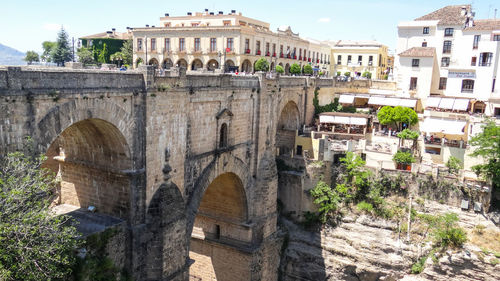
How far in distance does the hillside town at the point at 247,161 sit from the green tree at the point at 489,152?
14 centimetres

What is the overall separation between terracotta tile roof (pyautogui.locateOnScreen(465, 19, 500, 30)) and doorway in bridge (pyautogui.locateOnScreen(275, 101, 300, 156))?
18.5 m

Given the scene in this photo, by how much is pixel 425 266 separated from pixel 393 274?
2.07 meters

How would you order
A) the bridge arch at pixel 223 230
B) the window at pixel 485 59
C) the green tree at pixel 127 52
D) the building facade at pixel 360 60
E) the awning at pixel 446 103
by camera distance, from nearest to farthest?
the bridge arch at pixel 223 230, the window at pixel 485 59, the awning at pixel 446 103, the green tree at pixel 127 52, the building facade at pixel 360 60

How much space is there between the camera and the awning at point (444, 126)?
34.0m

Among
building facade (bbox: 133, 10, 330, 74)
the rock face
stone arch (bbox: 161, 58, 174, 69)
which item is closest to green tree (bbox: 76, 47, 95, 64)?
Answer: building facade (bbox: 133, 10, 330, 74)

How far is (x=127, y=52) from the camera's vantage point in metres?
53.4

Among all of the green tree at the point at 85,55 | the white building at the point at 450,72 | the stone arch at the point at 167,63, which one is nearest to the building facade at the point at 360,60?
the white building at the point at 450,72

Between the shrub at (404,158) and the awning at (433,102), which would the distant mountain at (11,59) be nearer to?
the shrub at (404,158)

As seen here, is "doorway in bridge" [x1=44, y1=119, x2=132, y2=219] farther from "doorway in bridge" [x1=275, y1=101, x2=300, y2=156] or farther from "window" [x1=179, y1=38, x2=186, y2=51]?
"window" [x1=179, y1=38, x2=186, y2=51]

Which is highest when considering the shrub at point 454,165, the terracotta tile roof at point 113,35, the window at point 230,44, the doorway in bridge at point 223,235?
the terracotta tile roof at point 113,35

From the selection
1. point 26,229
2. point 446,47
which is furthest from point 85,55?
point 26,229

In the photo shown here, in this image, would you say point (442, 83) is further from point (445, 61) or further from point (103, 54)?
point (103, 54)

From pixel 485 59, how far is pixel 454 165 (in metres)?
13.5

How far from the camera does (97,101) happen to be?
595 inches
